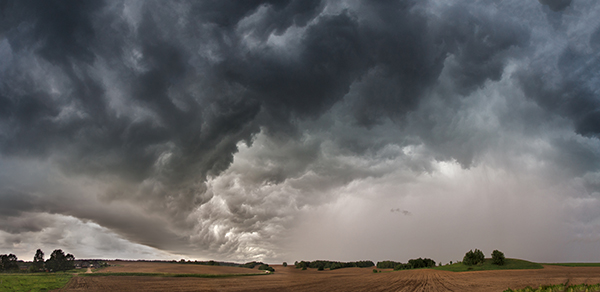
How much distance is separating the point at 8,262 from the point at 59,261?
15085 millimetres

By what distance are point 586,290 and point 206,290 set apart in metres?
50.6

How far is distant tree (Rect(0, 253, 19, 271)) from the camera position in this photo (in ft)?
351

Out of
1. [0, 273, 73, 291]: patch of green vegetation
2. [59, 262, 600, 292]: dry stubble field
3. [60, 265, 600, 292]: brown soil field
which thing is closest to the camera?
[0, 273, 73, 291]: patch of green vegetation

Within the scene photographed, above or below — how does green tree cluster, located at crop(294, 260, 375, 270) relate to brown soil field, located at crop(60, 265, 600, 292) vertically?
below

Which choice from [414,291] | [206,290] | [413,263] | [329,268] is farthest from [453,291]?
[329,268]

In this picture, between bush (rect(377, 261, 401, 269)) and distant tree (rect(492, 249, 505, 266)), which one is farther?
bush (rect(377, 261, 401, 269))

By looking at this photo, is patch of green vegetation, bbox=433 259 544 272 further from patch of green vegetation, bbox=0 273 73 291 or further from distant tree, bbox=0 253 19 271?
distant tree, bbox=0 253 19 271

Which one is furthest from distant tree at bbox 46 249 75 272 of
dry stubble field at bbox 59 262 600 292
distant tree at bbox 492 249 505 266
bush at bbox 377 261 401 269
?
distant tree at bbox 492 249 505 266

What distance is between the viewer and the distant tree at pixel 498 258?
301 ft

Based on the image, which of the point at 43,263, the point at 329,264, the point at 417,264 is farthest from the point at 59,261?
the point at 417,264

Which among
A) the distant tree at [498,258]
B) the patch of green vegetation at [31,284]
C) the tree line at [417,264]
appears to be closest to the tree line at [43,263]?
the patch of green vegetation at [31,284]

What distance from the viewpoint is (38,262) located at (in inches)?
4432

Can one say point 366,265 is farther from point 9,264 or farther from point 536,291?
point 9,264

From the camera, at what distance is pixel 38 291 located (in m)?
43.8
